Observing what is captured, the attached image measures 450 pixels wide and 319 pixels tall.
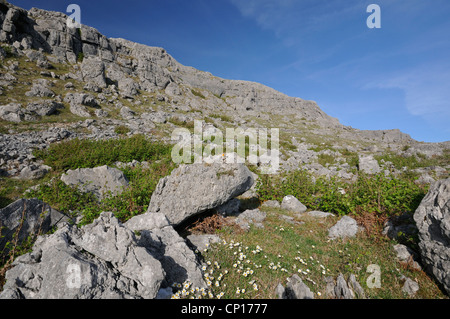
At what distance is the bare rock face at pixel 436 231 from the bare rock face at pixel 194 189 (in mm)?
5197

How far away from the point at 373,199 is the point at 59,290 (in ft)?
33.5

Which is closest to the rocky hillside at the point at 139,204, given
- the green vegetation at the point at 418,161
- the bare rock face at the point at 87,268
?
the bare rock face at the point at 87,268

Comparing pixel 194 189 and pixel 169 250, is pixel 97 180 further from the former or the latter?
pixel 169 250

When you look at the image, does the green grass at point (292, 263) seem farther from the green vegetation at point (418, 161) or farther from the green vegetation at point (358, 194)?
the green vegetation at point (418, 161)

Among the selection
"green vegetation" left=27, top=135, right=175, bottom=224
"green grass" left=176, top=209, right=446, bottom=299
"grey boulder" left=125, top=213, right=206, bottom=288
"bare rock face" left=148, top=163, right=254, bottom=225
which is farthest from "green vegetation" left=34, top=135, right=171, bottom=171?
"green grass" left=176, top=209, right=446, bottom=299

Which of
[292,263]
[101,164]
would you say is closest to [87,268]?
[292,263]

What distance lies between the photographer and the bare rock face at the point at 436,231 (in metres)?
4.26

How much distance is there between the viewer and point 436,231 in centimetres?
455

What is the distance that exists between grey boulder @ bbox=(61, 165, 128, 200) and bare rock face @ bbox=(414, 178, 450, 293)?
1065cm

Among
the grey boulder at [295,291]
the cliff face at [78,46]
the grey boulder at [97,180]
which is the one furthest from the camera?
the cliff face at [78,46]

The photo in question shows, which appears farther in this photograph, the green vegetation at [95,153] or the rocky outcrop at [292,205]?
the green vegetation at [95,153]

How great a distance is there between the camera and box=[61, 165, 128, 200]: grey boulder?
9055 millimetres

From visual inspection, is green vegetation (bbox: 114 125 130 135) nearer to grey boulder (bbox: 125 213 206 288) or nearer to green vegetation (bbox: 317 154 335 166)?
grey boulder (bbox: 125 213 206 288)

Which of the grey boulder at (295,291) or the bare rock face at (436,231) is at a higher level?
the bare rock face at (436,231)
